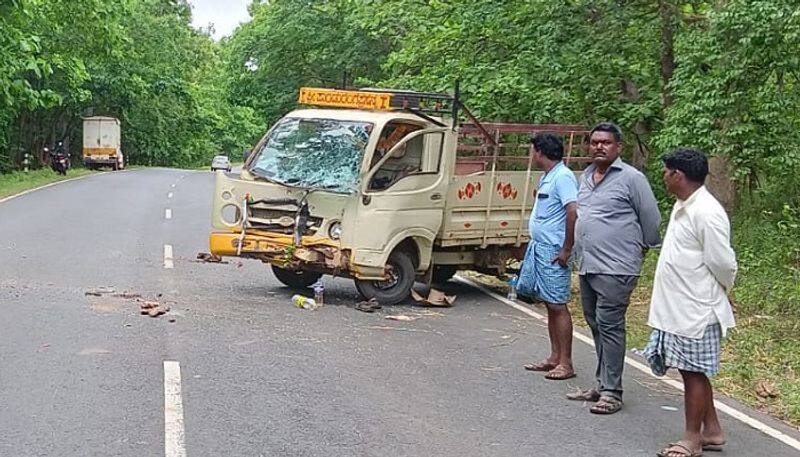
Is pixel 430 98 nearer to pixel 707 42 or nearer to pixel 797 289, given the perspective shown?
pixel 707 42

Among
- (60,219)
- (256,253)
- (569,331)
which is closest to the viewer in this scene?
(569,331)

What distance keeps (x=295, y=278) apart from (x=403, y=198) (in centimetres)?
183

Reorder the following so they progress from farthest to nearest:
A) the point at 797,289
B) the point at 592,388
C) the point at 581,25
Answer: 1. the point at 581,25
2. the point at 797,289
3. the point at 592,388

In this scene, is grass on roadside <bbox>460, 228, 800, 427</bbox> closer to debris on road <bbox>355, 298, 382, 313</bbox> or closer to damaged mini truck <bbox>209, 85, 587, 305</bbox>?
damaged mini truck <bbox>209, 85, 587, 305</bbox>

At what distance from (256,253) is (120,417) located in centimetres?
459

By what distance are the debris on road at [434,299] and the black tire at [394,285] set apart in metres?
0.16

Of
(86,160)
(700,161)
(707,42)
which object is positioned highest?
(707,42)

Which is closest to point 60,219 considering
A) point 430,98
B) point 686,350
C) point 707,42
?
point 430,98

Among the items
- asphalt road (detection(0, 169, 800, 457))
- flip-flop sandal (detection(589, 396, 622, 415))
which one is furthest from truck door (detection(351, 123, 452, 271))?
flip-flop sandal (detection(589, 396, 622, 415))

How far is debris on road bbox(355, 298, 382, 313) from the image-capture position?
1016cm

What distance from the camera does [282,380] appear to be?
23.1 feet

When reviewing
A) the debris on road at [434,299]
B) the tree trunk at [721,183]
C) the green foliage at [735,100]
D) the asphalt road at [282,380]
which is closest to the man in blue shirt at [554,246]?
the asphalt road at [282,380]

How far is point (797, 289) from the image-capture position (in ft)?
36.6

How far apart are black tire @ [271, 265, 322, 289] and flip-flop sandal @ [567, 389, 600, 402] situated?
488cm
